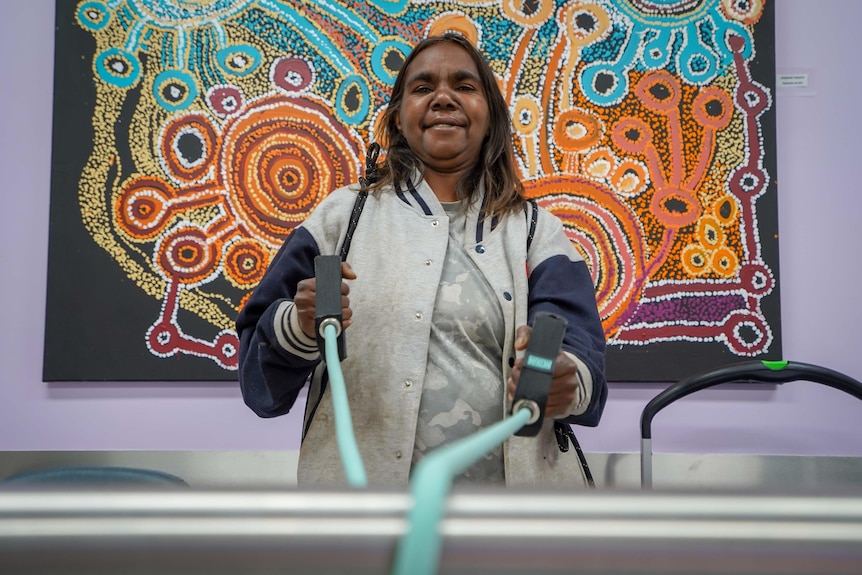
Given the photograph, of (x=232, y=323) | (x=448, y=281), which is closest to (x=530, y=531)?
(x=448, y=281)

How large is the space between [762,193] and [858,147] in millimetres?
289

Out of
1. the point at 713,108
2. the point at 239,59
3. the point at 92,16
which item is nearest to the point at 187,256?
the point at 239,59

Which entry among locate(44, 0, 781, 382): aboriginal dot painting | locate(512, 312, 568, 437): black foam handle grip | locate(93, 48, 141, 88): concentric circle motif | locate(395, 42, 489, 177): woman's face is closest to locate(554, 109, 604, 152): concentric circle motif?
locate(44, 0, 781, 382): aboriginal dot painting

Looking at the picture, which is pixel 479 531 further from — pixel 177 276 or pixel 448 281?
pixel 177 276

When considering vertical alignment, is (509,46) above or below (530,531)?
above

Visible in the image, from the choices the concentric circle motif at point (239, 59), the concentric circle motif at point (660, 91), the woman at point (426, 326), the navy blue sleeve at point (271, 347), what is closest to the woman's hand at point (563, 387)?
the woman at point (426, 326)

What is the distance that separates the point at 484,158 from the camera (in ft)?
3.71

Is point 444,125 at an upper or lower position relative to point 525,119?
lower

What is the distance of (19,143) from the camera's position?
5.67ft

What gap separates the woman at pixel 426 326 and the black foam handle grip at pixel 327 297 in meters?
0.16

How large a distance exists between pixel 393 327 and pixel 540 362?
50 centimetres

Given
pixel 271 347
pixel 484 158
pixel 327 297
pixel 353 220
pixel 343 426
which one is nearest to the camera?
pixel 343 426

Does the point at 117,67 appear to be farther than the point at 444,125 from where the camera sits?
Yes

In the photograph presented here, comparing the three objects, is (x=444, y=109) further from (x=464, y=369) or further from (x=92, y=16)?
(x=92, y=16)
